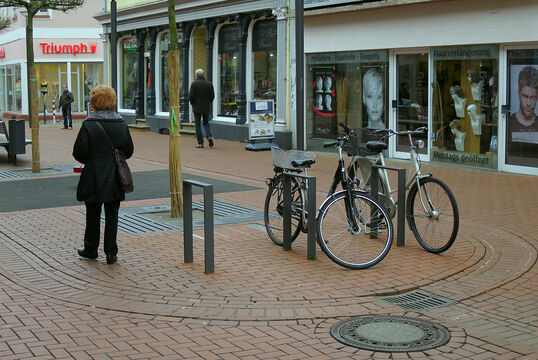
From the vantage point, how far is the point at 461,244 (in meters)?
8.24

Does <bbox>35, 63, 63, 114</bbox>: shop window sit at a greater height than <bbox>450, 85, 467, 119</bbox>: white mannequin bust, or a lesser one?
greater

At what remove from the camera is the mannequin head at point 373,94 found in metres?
17.0

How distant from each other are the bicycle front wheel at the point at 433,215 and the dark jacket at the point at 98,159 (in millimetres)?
2974

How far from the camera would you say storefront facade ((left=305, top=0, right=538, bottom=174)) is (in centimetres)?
1380

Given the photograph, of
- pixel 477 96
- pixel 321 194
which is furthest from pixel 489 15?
pixel 321 194

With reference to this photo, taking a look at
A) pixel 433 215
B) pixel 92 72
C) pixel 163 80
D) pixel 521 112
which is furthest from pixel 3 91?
pixel 433 215

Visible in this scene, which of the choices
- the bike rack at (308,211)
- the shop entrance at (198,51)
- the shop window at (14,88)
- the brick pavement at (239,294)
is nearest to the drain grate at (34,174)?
the brick pavement at (239,294)

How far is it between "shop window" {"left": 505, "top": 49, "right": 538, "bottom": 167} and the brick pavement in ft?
14.0

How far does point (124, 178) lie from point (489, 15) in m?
9.22

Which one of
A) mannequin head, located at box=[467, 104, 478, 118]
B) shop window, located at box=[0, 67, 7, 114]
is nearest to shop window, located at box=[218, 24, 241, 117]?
mannequin head, located at box=[467, 104, 478, 118]

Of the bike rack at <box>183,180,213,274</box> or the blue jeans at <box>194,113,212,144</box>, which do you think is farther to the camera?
the blue jeans at <box>194,113,212,144</box>

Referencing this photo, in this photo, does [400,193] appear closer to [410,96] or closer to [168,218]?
[168,218]

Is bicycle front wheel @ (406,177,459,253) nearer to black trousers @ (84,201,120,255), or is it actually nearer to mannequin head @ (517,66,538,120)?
black trousers @ (84,201,120,255)

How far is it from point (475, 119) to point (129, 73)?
59.4 ft
